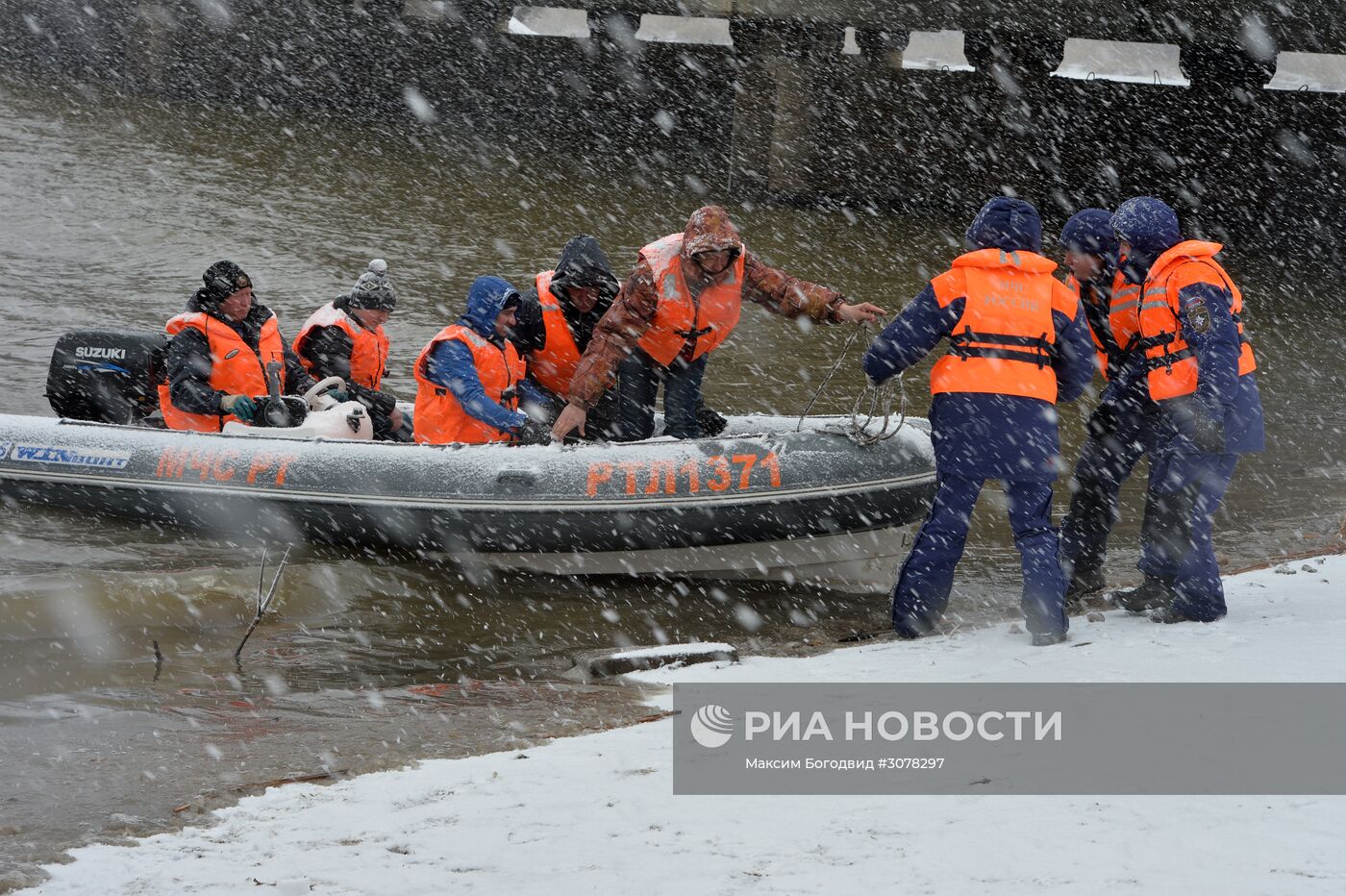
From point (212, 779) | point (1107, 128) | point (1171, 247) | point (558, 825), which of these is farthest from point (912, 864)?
point (1107, 128)

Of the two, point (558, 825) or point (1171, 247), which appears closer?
point (558, 825)

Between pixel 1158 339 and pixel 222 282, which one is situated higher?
pixel 222 282

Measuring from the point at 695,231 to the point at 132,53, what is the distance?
55.0ft

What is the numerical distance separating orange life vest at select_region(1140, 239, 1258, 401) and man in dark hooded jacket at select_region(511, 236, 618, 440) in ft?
7.53

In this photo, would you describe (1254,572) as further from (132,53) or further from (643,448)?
(132,53)

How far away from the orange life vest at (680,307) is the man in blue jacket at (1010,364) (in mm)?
1137

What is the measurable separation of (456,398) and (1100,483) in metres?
2.84

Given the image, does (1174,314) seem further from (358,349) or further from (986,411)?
(358,349)

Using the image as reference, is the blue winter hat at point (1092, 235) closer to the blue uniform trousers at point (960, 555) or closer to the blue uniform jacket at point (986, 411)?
the blue uniform jacket at point (986, 411)

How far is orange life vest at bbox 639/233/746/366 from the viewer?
568 centimetres

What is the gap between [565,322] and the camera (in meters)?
6.34

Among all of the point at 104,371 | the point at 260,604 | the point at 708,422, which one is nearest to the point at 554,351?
the point at 708,422

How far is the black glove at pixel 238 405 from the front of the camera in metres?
6.77

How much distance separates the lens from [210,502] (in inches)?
262
